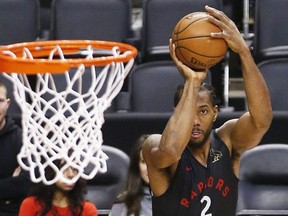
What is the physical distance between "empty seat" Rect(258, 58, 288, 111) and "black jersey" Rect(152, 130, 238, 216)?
2307mm

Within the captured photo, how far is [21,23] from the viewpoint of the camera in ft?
21.3

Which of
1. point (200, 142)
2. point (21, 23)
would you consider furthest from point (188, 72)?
point (21, 23)

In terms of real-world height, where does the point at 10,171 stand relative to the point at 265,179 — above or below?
above

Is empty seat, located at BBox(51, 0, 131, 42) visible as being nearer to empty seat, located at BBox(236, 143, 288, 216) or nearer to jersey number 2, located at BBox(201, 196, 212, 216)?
empty seat, located at BBox(236, 143, 288, 216)

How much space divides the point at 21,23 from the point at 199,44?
367 cm

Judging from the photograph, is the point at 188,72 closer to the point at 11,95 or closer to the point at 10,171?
the point at 10,171

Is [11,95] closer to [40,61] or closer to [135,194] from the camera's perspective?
[135,194]

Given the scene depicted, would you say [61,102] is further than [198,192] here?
Yes

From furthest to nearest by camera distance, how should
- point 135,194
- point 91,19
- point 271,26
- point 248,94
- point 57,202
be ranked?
1. point 91,19
2. point 271,26
3. point 135,194
4. point 57,202
5. point 248,94

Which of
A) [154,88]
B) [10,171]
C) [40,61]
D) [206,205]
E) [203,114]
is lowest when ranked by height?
[10,171]

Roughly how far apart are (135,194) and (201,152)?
1.08 m

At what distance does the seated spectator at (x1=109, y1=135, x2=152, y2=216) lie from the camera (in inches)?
174

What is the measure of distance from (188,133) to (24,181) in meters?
1.71

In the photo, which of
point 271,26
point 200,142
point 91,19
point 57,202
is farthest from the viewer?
point 91,19
